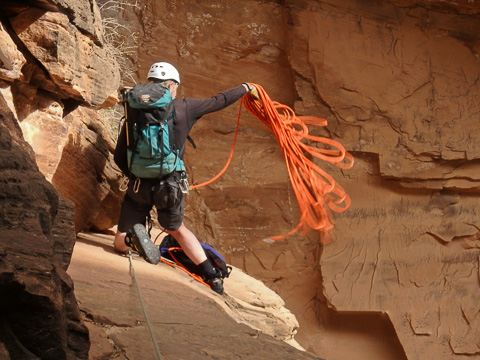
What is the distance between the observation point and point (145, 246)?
4035 millimetres

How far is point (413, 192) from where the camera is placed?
723cm

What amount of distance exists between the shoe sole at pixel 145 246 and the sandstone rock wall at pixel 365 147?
3177 mm

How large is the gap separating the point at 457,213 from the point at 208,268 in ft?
13.4

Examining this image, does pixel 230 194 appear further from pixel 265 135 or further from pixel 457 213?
pixel 457 213

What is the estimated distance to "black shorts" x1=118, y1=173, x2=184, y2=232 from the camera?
3.90m

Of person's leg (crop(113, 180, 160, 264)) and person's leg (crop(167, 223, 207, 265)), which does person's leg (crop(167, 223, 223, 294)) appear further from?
person's leg (crop(113, 180, 160, 264))

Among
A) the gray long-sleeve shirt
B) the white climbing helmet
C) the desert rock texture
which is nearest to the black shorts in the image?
the gray long-sleeve shirt

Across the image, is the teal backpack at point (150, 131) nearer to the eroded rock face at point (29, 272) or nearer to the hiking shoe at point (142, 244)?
the hiking shoe at point (142, 244)

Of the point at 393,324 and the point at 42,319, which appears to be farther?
the point at 393,324

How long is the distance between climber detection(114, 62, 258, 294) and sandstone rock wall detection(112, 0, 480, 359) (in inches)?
120

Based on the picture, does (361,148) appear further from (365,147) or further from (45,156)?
(45,156)

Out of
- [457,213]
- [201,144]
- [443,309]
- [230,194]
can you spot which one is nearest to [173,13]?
[201,144]

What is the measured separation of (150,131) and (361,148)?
3789 millimetres

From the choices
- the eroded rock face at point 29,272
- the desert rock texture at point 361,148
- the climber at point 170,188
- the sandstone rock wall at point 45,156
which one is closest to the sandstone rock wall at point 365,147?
the desert rock texture at point 361,148
